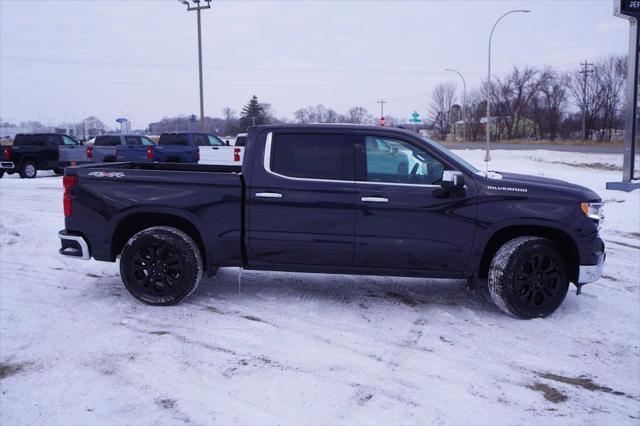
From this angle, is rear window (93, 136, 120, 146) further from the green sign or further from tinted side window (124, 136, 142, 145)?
the green sign

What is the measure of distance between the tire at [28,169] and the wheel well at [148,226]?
17.6 m

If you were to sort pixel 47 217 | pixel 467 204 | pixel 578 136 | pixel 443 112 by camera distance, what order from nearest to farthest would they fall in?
pixel 467 204 → pixel 47 217 → pixel 578 136 → pixel 443 112

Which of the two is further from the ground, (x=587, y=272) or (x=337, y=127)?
(x=337, y=127)

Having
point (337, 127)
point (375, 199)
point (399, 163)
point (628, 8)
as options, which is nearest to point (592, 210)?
point (399, 163)

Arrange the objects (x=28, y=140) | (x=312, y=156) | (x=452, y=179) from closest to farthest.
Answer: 1. (x=452, y=179)
2. (x=312, y=156)
3. (x=28, y=140)

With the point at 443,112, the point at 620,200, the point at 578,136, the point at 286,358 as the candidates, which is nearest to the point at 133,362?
the point at 286,358

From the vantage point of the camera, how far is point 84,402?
362 centimetres

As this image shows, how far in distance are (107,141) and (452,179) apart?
20.7 metres

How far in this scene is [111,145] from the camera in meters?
22.6

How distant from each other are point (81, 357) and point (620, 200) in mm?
13563

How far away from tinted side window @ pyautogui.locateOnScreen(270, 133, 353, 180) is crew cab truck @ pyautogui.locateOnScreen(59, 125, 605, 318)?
10mm

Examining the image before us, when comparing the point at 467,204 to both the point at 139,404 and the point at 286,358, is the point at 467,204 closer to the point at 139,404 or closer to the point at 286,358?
the point at 286,358

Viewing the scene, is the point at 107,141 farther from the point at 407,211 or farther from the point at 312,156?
the point at 407,211

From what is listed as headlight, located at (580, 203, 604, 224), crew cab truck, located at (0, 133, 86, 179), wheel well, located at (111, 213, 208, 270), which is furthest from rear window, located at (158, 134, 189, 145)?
headlight, located at (580, 203, 604, 224)
